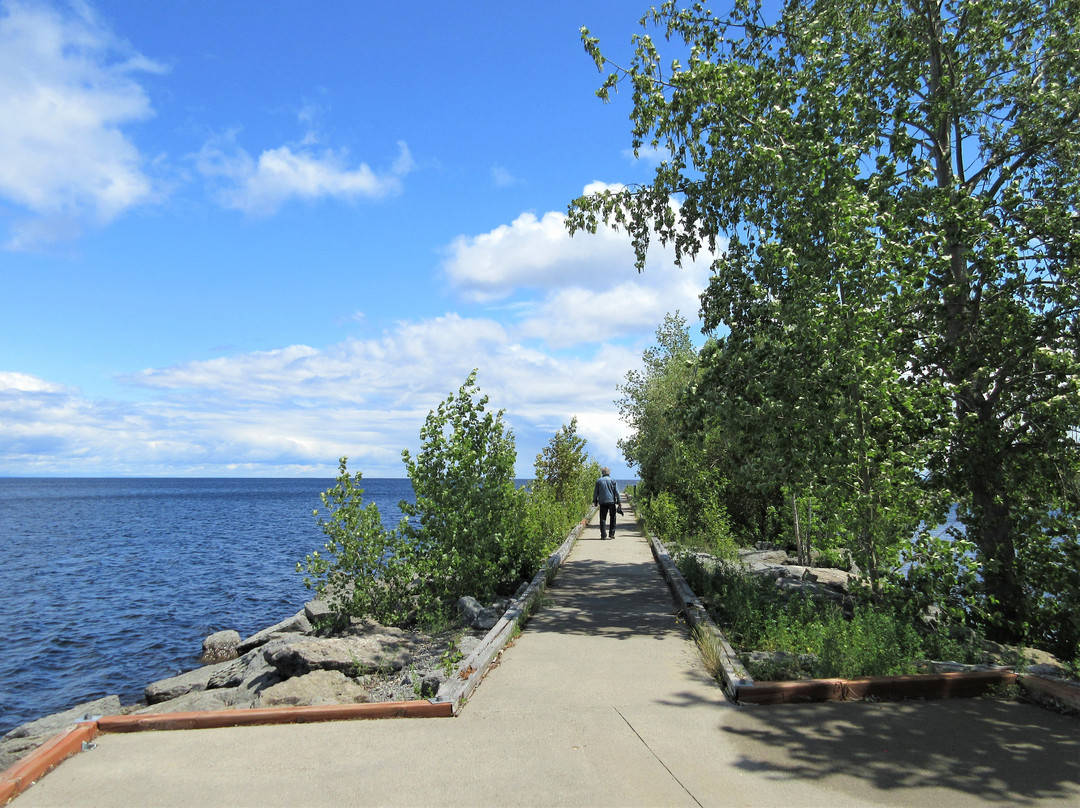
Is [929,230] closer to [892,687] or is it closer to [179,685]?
[892,687]

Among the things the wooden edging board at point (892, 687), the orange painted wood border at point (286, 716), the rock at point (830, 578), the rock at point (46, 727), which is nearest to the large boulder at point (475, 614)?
the orange painted wood border at point (286, 716)

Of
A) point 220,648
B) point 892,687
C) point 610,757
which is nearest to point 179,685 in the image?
point 220,648

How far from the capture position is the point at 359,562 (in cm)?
1005

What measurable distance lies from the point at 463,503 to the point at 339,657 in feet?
11.2

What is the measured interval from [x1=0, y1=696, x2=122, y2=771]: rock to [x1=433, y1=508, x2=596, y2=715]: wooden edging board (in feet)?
18.8

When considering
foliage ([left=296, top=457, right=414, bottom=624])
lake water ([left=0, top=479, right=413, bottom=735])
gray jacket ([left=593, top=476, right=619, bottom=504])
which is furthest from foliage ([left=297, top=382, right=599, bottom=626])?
gray jacket ([left=593, top=476, right=619, bottom=504])

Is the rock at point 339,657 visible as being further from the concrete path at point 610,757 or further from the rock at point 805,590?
the rock at point 805,590

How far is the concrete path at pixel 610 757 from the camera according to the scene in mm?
4484

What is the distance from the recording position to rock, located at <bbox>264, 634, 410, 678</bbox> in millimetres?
7863

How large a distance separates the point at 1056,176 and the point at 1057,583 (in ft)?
20.1

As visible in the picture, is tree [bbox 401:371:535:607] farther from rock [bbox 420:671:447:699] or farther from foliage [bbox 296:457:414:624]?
rock [bbox 420:671:447:699]

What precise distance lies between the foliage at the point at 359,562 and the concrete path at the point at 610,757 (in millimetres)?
3758

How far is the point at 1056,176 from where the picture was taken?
10.1 m

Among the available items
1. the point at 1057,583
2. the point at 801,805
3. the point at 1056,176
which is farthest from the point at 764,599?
the point at 1056,176
